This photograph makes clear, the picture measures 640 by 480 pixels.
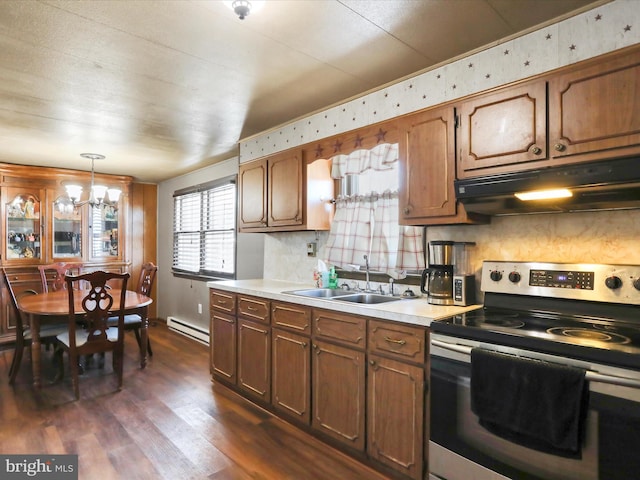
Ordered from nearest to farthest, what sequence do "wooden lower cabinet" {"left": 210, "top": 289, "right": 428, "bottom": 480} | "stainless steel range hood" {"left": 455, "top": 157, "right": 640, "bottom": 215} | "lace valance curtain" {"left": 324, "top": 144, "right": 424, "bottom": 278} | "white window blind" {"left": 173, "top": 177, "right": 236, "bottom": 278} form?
"stainless steel range hood" {"left": 455, "top": 157, "right": 640, "bottom": 215} → "wooden lower cabinet" {"left": 210, "top": 289, "right": 428, "bottom": 480} → "lace valance curtain" {"left": 324, "top": 144, "right": 424, "bottom": 278} → "white window blind" {"left": 173, "top": 177, "right": 236, "bottom": 278}

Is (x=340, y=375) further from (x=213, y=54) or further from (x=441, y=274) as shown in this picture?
(x=213, y=54)

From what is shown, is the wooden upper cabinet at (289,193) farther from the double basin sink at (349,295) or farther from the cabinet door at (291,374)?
the cabinet door at (291,374)

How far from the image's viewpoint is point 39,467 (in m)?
2.19

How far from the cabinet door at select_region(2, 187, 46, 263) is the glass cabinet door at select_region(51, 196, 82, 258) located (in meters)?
0.15

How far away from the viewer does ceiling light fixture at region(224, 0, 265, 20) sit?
1660 millimetres

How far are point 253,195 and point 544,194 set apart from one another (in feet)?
8.00

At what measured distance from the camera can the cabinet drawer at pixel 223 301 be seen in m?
3.21

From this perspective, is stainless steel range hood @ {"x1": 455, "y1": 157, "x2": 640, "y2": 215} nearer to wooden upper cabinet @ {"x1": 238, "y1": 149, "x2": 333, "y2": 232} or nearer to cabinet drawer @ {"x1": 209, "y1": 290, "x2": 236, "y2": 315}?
wooden upper cabinet @ {"x1": 238, "y1": 149, "x2": 333, "y2": 232}

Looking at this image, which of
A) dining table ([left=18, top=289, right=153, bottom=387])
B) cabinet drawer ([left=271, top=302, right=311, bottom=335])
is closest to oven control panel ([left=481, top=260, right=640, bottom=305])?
cabinet drawer ([left=271, top=302, right=311, bottom=335])

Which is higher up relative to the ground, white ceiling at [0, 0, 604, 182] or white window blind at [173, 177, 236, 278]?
white ceiling at [0, 0, 604, 182]

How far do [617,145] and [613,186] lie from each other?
0.17 m

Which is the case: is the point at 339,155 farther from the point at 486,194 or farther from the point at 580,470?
the point at 580,470

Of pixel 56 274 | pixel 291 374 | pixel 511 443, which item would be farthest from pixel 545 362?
pixel 56 274

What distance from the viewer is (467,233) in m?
2.36
